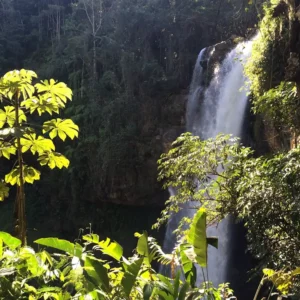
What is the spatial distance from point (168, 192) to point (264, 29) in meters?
8.15

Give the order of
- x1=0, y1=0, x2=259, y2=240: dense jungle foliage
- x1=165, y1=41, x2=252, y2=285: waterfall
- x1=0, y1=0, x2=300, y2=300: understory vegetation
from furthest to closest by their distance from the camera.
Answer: x1=0, y1=0, x2=259, y2=240: dense jungle foliage < x1=165, y1=41, x2=252, y2=285: waterfall < x1=0, y1=0, x2=300, y2=300: understory vegetation

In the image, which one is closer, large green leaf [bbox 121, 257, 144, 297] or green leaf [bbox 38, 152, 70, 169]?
large green leaf [bbox 121, 257, 144, 297]

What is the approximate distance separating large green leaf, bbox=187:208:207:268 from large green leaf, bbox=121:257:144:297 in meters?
0.35

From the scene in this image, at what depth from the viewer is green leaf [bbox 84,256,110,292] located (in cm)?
158

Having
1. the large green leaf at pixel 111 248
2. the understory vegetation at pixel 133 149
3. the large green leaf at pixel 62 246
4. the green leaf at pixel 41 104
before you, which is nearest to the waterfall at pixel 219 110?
the understory vegetation at pixel 133 149

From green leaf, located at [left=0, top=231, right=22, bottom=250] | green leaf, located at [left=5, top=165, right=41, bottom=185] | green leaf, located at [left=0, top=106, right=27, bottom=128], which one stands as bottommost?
green leaf, located at [left=0, top=231, right=22, bottom=250]

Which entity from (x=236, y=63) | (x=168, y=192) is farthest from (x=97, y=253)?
(x=236, y=63)

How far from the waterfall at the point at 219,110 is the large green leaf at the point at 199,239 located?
8.26 m

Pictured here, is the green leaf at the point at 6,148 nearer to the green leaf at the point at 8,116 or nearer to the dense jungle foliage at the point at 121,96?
the green leaf at the point at 8,116

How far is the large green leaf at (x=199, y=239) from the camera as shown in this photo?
5.85 feet

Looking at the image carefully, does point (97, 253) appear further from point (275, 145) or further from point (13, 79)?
point (13, 79)

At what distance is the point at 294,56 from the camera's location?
4477 millimetres

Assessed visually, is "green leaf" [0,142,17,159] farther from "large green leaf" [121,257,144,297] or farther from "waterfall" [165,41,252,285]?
"waterfall" [165,41,252,285]

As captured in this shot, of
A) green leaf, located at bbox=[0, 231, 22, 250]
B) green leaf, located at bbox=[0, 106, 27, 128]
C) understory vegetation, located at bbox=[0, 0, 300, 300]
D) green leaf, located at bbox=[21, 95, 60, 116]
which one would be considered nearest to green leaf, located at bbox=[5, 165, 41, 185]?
understory vegetation, located at bbox=[0, 0, 300, 300]
